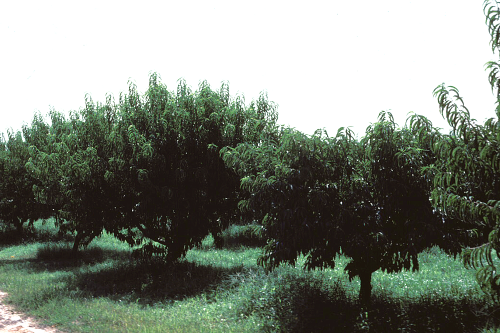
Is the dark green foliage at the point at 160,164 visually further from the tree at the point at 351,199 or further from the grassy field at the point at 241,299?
the tree at the point at 351,199

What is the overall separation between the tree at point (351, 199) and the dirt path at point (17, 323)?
200 inches

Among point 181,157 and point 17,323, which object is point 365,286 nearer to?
point 181,157

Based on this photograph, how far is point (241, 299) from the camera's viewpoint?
31.8 ft

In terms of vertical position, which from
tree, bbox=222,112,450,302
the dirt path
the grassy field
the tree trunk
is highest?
tree, bbox=222,112,450,302

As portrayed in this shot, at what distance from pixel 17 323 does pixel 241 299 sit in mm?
5218

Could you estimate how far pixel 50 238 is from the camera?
27594 millimetres

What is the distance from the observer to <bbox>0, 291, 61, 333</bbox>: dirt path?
859cm

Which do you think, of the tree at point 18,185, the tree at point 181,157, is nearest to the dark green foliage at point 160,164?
the tree at point 181,157

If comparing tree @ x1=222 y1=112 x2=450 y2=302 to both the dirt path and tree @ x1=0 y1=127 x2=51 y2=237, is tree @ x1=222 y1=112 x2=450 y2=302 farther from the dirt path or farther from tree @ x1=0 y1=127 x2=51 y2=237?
tree @ x1=0 y1=127 x2=51 y2=237

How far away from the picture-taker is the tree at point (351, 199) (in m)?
7.52

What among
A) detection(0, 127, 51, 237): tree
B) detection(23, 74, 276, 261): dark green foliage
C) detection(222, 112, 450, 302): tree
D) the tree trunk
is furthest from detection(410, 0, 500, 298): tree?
detection(0, 127, 51, 237): tree

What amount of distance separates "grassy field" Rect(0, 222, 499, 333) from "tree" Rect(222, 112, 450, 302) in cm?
98

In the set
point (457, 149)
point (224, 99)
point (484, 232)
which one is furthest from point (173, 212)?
point (457, 149)

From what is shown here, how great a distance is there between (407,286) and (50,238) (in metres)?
24.9
